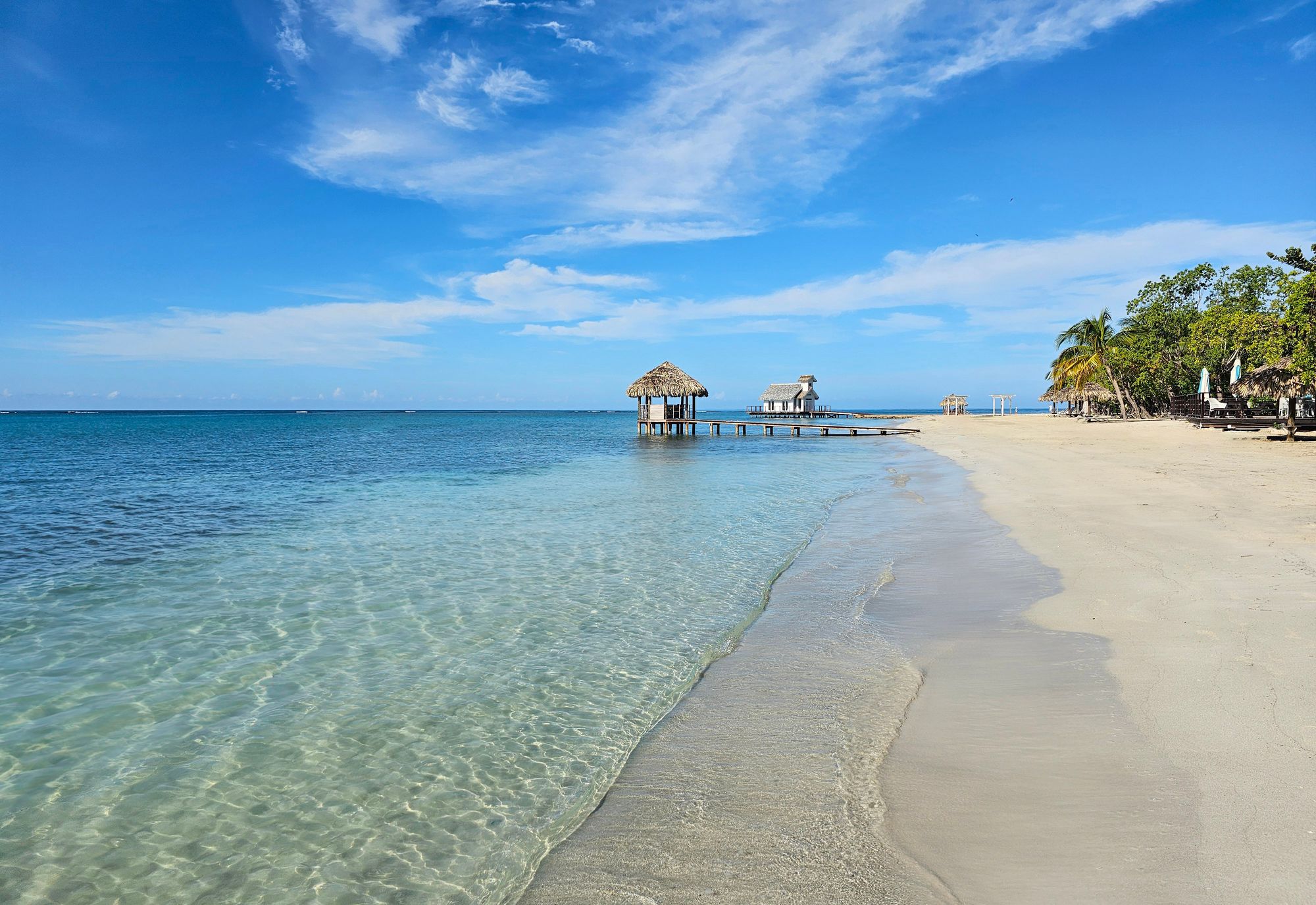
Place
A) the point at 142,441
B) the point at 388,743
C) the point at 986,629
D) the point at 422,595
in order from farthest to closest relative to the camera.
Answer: the point at 142,441 → the point at 422,595 → the point at 986,629 → the point at 388,743

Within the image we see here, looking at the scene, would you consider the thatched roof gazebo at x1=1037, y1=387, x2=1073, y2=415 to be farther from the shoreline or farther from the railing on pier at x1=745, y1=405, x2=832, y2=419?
the shoreline

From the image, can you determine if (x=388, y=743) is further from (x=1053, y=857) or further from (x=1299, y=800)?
(x=1299, y=800)


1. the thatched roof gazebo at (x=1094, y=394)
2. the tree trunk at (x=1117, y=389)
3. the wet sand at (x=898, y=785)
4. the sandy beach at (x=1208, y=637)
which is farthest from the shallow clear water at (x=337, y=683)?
the thatched roof gazebo at (x=1094, y=394)

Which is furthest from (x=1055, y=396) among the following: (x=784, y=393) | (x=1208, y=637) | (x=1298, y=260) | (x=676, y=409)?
(x=1208, y=637)

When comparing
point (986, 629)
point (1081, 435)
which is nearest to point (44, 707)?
point (986, 629)

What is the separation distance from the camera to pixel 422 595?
288 inches

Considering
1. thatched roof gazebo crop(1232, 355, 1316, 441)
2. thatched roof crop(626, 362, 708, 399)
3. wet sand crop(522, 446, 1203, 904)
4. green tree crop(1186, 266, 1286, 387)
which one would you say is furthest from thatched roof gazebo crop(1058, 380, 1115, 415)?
wet sand crop(522, 446, 1203, 904)

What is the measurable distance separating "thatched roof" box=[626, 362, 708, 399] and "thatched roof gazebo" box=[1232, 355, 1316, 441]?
25.2m

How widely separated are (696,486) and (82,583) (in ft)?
41.1

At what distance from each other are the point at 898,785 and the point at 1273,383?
31177 millimetres

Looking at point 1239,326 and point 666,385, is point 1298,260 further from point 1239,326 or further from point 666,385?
point 666,385

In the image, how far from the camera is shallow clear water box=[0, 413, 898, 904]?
3090 mm

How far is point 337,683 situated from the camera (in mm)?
4996

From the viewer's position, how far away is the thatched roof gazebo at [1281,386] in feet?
69.4
